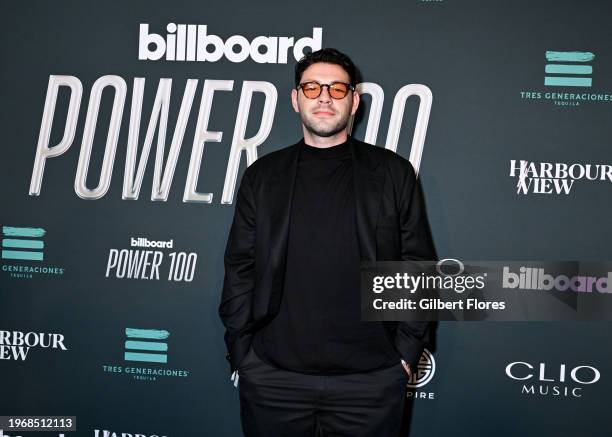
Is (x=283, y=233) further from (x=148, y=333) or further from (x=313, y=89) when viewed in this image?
(x=148, y=333)

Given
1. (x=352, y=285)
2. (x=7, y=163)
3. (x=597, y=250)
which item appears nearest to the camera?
(x=352, y=285)

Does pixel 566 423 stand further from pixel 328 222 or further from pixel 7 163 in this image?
pixel 7 163

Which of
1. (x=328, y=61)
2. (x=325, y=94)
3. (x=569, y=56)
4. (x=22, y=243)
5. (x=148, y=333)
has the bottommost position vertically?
(x=148, y=333)

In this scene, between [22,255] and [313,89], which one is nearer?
[313,89]

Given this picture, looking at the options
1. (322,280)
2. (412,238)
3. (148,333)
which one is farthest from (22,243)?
(412,238)

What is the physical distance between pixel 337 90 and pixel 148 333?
158 cm

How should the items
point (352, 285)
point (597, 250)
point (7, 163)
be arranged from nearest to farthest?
1. point (352, 285)
2. point (597, 250)
3. point (7, 163)

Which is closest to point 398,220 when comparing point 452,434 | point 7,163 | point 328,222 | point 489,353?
point 328,222

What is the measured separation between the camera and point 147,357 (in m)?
3.04

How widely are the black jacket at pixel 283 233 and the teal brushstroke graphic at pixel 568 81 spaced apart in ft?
2.95

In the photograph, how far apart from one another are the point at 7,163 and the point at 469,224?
2.34 m

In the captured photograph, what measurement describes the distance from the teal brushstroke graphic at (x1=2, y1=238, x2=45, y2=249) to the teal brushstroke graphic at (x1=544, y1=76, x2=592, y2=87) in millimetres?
2600

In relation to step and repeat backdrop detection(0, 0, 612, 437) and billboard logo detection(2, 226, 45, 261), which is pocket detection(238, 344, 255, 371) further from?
billboard logo detection(2, 226, 45, 261)

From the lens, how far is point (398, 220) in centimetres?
234
